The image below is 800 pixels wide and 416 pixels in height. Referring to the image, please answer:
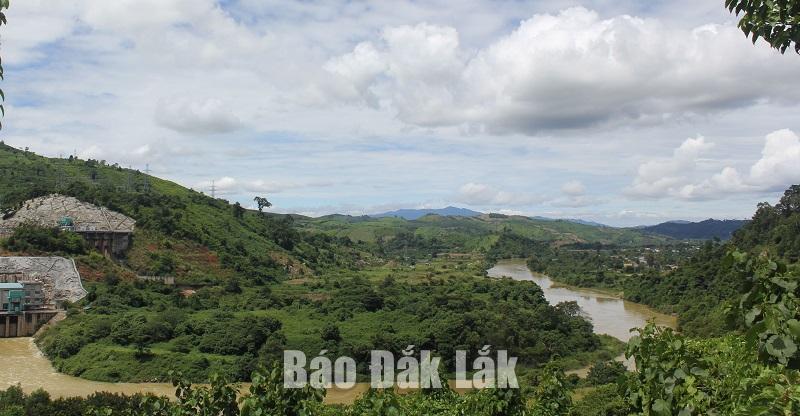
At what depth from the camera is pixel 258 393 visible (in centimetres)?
859

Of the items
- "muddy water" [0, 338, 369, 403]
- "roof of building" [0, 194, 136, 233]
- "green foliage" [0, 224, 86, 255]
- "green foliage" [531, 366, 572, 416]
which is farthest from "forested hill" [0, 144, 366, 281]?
"green foliage" [531, 366, 572, 416]

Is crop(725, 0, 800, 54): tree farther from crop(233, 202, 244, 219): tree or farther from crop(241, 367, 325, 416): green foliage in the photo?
crop(233, 202, 244, 219): tree

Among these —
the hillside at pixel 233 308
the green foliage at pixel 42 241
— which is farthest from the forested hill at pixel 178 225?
the green foliage at pixel 42 241

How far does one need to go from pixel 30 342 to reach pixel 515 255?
5272 inches

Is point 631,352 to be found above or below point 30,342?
above

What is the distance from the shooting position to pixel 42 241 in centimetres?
6153

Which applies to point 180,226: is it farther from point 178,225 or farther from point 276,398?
point 276,398

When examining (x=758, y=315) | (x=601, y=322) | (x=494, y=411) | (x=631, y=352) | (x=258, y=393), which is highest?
(x=758, y=315)

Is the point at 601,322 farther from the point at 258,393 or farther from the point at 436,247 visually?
the point at 436,247

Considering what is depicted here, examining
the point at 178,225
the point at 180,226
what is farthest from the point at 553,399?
the point at 178,225

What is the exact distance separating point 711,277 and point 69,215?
83647mm

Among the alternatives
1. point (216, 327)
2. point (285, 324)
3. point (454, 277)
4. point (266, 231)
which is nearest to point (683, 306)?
point (454, 277)

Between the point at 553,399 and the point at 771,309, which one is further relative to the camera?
the point at 553,399

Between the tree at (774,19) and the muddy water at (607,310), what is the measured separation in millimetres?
44070
